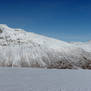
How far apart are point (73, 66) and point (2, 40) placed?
1644 cm

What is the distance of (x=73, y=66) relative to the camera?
22172mm

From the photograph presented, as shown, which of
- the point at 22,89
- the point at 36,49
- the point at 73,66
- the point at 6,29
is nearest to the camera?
the point at 22,89

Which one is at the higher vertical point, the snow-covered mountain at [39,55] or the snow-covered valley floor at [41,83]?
the snow-covered mountain at [39,55]

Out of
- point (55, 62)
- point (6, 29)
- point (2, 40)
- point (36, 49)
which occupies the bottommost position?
point (55, 62)

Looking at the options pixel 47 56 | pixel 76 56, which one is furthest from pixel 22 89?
pixel 76 56

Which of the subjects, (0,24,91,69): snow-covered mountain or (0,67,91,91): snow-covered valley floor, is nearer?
(0,67,91,91): snow-covered valley floor

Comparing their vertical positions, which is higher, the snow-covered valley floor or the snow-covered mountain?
the snow-covered mountain

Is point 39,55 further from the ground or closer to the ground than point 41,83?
further from the ground

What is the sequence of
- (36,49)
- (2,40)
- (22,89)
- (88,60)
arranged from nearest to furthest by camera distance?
(22,89)
(88,60)
(36,49)
(2,40)

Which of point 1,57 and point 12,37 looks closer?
point 1,57

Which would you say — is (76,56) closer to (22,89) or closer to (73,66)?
(73,66)

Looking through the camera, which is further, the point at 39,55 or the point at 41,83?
the point at 39,55

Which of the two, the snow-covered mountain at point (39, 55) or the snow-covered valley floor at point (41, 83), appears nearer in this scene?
the snow-covered valley floor at point (41, 83)

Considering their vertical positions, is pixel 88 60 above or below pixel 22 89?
above
